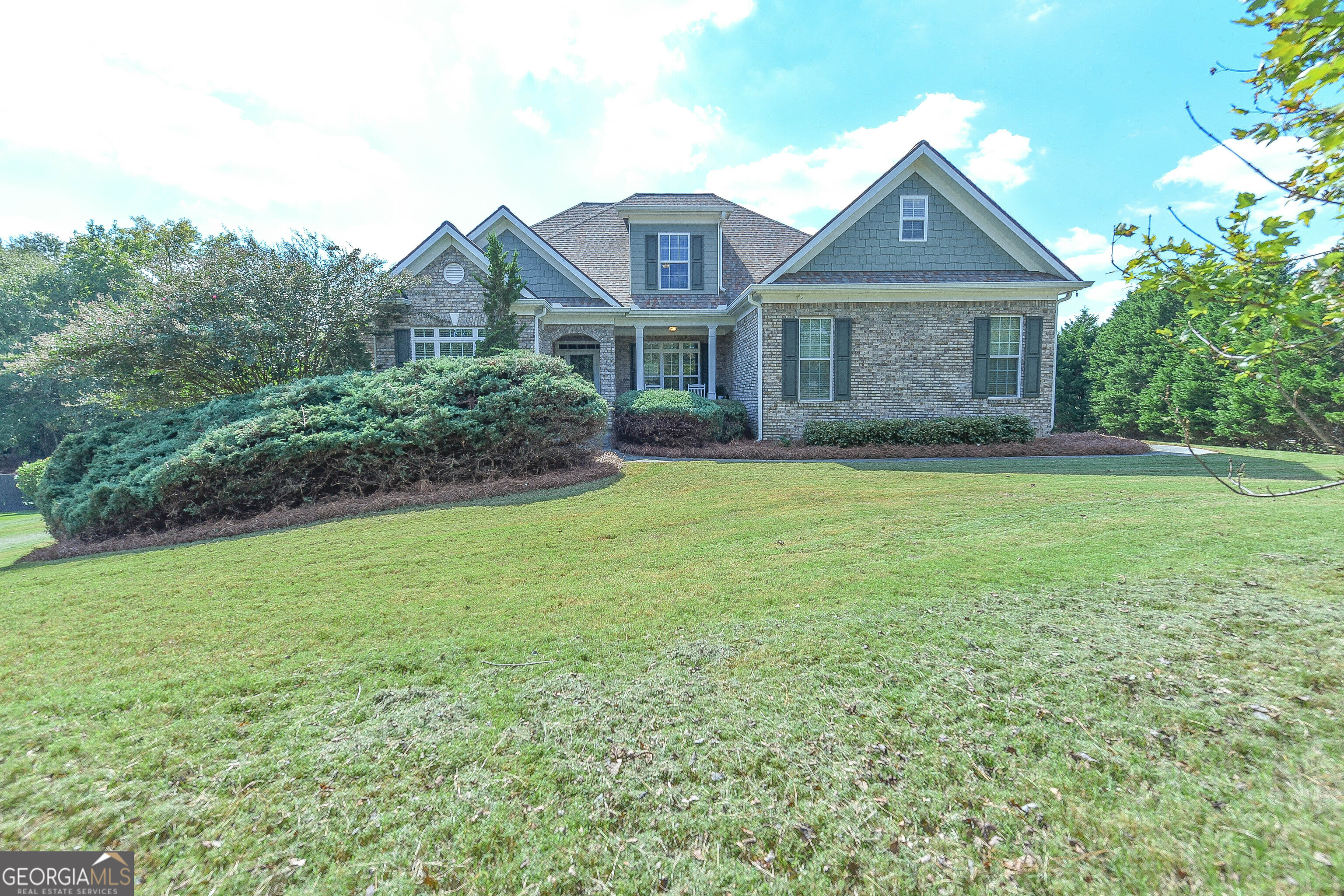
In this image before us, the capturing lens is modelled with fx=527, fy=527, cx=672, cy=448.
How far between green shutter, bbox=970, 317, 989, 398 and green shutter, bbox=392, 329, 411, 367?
46.9 feet

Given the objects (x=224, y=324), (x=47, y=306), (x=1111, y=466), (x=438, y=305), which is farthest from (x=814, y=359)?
(x=47, y=306)

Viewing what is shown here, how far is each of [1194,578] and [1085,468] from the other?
22.3 ft

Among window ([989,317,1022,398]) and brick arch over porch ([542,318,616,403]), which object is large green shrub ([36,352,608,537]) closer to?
brick arch over porch ([542,318,616,403])

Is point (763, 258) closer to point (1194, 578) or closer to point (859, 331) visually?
point (859, 331)

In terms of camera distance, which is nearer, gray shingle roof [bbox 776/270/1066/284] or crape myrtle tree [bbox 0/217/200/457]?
gray shingle roof [bbox 776/270/1066/284]

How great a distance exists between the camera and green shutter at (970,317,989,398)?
13.3 meters

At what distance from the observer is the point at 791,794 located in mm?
1944

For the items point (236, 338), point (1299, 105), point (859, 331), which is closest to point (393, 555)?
point (1299, 105)

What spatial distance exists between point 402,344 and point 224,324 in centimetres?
350

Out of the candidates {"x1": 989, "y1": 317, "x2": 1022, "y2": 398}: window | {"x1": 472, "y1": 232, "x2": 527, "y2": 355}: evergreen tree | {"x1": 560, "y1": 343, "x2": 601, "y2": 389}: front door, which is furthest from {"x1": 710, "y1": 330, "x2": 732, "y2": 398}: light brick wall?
{"x1": 989, "y1": 317, "x2": 1022, "y2": 398}: window

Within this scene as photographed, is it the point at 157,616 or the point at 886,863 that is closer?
the point at 886,863

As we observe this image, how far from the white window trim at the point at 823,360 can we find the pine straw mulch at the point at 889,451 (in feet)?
5.21

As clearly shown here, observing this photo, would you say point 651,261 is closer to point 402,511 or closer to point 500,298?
point 500,298

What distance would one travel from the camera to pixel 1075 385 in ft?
66.9
